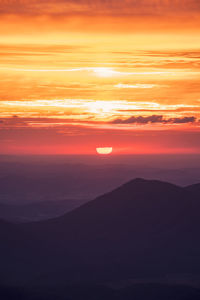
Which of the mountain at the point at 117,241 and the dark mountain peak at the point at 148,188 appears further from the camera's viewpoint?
the dark mountain peak at the point at 148,188

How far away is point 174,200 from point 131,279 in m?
35.8

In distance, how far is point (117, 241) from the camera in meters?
138

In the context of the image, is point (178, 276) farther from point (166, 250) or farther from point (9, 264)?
point (9, 264)

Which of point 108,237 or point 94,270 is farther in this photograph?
point 108,237

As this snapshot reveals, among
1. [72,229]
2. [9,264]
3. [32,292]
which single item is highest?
[72,229]

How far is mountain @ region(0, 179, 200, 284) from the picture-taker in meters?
121

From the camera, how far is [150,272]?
122000mm

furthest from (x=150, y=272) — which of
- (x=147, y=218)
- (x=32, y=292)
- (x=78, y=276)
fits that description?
(x=32, y=292)

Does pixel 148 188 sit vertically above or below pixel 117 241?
above

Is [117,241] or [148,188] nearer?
[117,241]

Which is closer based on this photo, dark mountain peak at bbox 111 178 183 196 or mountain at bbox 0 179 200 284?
mountain at bbox 0 179 200 284

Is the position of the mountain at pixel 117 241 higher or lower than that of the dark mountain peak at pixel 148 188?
lower

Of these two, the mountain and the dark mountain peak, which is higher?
the dark mountain peak

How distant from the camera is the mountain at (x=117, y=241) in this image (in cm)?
12131
